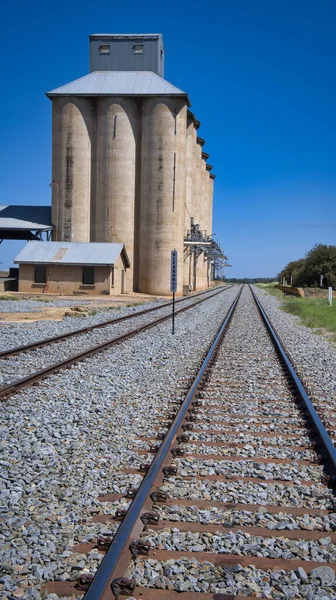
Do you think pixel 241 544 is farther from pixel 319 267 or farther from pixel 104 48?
pixel 319 267

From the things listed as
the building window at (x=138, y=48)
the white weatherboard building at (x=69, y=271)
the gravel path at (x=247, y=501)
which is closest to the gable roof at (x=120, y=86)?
the building window at (x=138, y=48)

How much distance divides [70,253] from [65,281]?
224 cm

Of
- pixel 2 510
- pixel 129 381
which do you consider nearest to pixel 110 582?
pixel 2 510

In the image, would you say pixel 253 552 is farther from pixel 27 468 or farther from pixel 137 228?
pixel 137 228

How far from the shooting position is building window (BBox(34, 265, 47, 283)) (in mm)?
42375

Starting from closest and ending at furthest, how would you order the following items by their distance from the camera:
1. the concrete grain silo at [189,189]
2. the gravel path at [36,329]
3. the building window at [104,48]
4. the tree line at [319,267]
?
the gravel path at [36,329] → the building window at [104,48] → the concrete grain silo at [189,189] → the tree line at [319,267]

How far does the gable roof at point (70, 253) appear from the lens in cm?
4155

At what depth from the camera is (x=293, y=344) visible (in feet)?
53.5

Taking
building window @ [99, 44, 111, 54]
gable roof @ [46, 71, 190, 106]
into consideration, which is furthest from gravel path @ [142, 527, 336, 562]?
building window @ [99, 44, 111, 54]

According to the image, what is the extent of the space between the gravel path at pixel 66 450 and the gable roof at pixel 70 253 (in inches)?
1187

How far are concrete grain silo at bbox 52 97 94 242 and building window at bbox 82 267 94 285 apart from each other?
873 centimetres

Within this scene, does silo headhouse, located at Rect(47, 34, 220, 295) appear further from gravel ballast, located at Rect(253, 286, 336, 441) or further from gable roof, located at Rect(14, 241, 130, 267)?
gravel ballast, located at Rect(253, 286, 336, 441)

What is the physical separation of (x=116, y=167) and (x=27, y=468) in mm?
46331

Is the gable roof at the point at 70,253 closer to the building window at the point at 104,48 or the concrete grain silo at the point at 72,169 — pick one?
the concrete grain silo at the point at 72,169
